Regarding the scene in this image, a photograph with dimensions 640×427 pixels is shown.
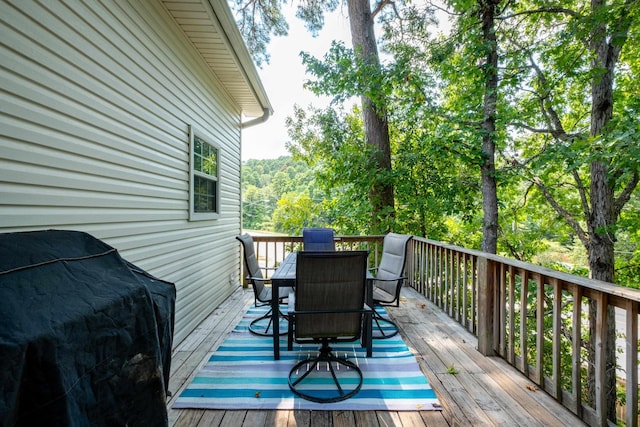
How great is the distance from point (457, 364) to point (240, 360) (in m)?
1.97

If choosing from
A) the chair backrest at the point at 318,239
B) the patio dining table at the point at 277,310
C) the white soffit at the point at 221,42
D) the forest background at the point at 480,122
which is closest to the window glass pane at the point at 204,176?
the white soffit at the point at 221,42

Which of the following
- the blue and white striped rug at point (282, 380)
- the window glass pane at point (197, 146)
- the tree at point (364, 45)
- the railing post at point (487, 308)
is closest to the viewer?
the blue and white striped rug at point (282, 380)

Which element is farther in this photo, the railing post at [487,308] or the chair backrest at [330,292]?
the railing post at [487,308]

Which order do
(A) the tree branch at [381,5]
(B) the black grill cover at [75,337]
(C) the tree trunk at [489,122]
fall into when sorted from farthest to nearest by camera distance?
1. (A) the tree branch at [381,5]
2. (C) the tree trunk at [489,122]
3. (B) the black grill cover at [75,337]

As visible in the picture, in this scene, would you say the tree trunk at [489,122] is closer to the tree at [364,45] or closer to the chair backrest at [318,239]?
the tree at [364,45]

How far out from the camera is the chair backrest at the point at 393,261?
337 cm

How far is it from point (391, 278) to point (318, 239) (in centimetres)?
172

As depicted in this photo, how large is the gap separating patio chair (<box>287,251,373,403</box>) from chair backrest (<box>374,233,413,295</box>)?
108 cm

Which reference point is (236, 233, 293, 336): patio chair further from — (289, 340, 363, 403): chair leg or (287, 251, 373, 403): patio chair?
(287, 251, 373, 403): patio chair

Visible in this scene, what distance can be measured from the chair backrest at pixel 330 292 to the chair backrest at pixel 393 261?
3.54 ft

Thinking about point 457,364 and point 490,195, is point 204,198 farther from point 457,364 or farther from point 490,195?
point 490,195

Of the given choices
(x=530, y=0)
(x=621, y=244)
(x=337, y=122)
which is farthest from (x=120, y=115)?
(x=621, y=244)

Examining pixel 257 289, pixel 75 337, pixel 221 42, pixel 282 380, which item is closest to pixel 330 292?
pixel 282 380

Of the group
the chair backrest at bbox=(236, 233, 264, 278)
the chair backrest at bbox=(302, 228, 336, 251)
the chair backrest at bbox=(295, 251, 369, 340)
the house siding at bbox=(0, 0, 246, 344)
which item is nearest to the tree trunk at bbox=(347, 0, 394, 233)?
the chair backrest at bbox=(302, 228, 336, 251)
